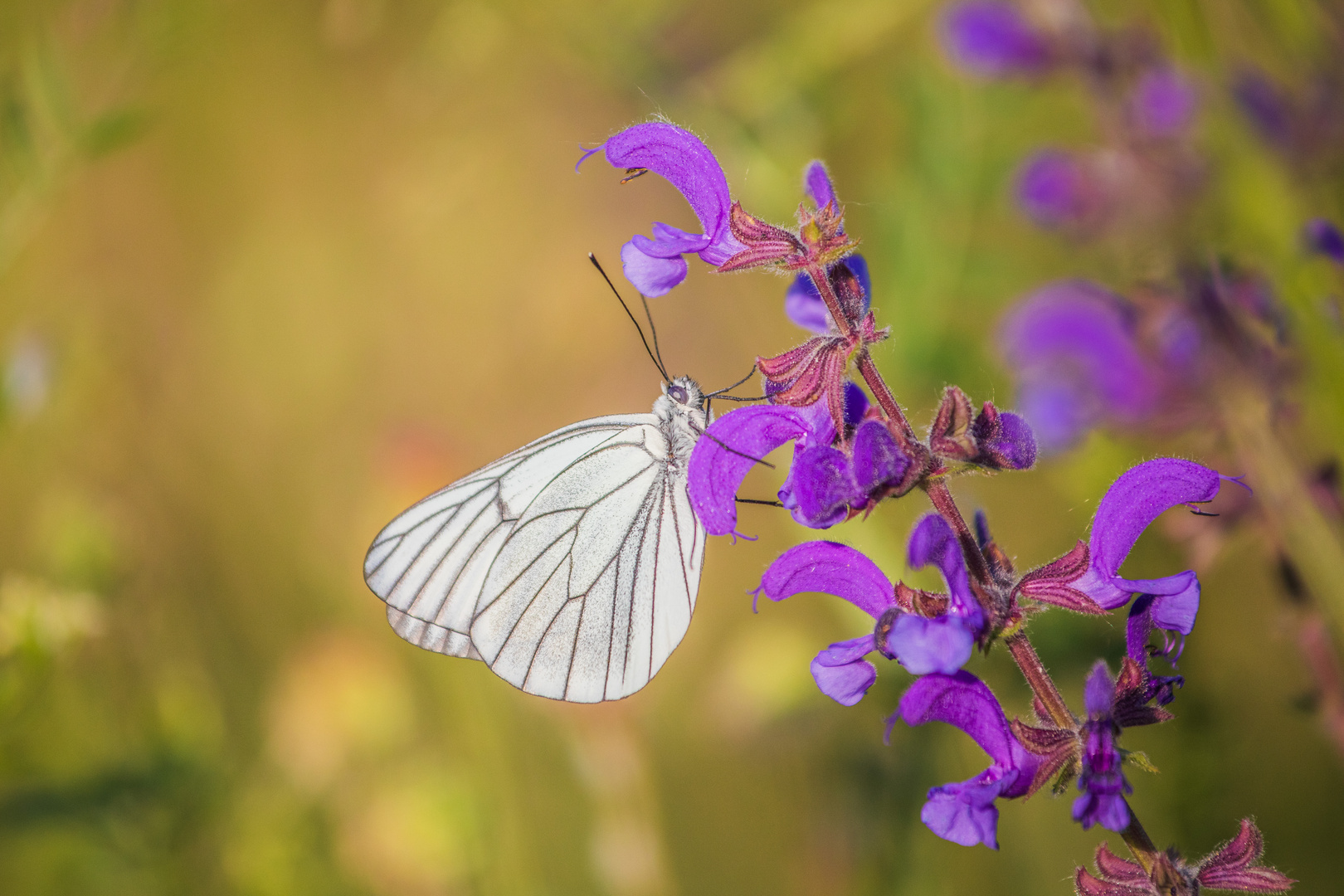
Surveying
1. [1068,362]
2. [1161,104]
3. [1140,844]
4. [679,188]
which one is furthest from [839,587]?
[1161,104]

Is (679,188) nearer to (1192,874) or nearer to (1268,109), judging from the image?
(1192,874)

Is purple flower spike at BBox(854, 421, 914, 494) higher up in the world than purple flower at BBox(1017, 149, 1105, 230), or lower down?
→ lower down

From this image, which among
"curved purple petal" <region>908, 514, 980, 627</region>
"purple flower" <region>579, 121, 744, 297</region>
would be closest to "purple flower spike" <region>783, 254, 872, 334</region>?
"purple flower" <region>579, 121, 744, 297</region>

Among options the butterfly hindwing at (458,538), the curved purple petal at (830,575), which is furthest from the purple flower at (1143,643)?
the butterfly hindwing at (458,538)

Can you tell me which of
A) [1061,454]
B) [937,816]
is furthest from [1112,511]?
[1061,454]

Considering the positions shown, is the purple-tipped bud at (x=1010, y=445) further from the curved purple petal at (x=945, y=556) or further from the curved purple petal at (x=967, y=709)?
the curved purple petal at (x=967, y=709)

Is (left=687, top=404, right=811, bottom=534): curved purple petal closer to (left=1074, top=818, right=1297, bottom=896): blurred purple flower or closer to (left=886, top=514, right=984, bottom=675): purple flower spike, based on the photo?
(left=886, top=514, right=984, bottom=675): purple flower spike
